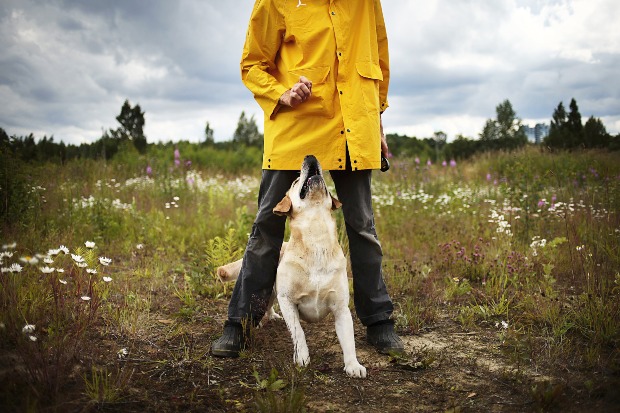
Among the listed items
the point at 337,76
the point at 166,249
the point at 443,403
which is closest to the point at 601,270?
the point at 443,403

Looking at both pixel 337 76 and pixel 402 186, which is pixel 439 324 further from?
pixel 402 186

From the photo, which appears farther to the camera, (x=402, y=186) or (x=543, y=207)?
(x=402, y=186)

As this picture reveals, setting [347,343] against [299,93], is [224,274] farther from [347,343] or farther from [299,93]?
[299,93]

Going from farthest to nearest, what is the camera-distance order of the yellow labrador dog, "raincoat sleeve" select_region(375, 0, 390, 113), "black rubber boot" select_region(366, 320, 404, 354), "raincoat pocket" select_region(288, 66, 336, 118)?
"raincoat sleeve" select_region(375, 0, 390, 113), "black rubber boot" select_region(366, 320, 404, 354), "raincoat pocket" select_region(288, 66, 336, 118), the yellow labrador dog

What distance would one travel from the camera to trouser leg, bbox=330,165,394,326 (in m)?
3.27

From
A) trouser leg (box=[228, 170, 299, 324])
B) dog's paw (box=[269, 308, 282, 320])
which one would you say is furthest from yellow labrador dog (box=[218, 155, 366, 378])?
dog's paw (box=[269, 308, 282, 320])

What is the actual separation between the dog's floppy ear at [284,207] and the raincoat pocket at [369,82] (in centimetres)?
80

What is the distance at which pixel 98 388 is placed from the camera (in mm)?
2279

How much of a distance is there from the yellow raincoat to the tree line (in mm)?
3833

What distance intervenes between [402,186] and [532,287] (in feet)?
15.4

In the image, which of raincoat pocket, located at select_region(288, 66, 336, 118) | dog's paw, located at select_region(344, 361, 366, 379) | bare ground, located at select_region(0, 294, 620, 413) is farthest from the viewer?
raincoat pocket, located at select_region(288, 66, 336, 118)

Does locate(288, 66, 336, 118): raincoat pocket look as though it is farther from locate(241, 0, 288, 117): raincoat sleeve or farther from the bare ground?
the bare ground

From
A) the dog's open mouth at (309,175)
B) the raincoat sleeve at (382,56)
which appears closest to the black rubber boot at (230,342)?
the dog's open mouth at (309,175)

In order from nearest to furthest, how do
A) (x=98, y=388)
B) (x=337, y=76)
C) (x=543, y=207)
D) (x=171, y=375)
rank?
(x=98, y=388) < (x=171, y=375) < (x=337, y=76) < (x=543, y=207)
